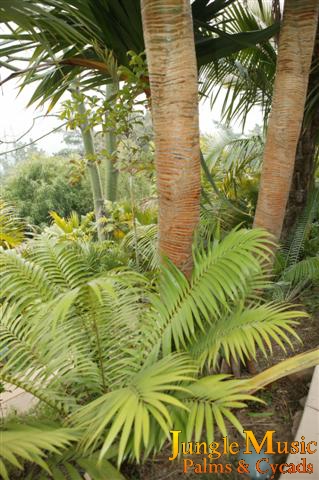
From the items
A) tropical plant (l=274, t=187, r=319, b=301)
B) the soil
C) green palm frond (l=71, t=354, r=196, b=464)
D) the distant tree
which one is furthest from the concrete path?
the distant tree

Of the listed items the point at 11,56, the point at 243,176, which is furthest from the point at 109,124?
the point at 243,176

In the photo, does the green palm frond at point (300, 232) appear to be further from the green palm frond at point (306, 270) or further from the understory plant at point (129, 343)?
the understory plant at point (129, 343)

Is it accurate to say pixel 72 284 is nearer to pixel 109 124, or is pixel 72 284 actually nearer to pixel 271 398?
pixel 109 124

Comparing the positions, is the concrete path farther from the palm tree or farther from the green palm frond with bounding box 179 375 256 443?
the palm tree

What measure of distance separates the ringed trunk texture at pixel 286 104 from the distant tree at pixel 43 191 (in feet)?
36.5

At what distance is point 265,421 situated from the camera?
1.44 m

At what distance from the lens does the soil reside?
1.25 m

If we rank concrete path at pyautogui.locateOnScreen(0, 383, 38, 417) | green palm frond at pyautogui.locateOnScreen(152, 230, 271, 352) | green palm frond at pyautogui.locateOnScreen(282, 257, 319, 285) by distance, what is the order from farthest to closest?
green palm frond at pyautogui.locateOnScreen(282, 257, 319, 285)
concrete path at pyautogui.locateOnScreen(0, 383, 38, 417)
green palm frond at pyautogui.locateOnScreen(152, 230, 271, 352)

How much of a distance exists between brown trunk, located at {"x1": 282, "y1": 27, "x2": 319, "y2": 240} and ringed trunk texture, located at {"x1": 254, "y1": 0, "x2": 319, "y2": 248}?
883 mm

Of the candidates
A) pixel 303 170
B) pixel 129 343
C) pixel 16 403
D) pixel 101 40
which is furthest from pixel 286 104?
pixel 16 403

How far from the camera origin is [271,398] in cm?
156

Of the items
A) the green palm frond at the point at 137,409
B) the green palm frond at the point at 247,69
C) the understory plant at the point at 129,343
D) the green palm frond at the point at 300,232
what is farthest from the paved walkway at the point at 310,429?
Result: the green palm frond at the point at 247,69

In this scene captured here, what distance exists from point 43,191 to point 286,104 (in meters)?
12.0

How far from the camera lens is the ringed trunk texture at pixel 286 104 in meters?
1.53
